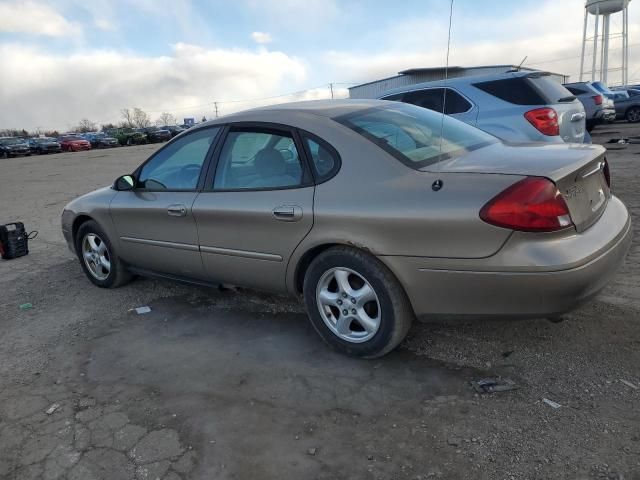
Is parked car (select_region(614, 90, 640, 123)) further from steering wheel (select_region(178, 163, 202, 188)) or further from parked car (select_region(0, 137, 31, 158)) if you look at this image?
parked car (select_region(0, 137, 31, 158))

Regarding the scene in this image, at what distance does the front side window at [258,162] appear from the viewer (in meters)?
3.35

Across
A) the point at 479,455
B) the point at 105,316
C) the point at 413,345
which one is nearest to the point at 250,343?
the point at 413,345

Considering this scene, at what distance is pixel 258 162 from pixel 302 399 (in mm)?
1631

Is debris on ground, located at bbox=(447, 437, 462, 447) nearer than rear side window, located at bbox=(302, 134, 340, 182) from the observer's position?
Yes

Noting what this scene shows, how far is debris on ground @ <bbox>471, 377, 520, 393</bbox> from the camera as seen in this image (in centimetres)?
276

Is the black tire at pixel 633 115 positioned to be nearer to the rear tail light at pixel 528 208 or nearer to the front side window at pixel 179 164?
the front side window at pixel 179 164

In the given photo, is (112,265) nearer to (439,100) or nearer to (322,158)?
(322,158)

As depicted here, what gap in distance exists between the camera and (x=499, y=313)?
2.68 m

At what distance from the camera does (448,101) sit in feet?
22.9

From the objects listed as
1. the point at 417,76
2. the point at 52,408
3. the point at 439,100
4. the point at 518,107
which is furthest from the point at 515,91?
the point at 417,76

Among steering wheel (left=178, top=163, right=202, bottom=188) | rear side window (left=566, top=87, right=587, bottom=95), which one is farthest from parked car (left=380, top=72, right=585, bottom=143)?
rear side window (left=566, top=87, right=587, bottom=95)

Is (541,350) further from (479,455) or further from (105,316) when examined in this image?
(105,316)

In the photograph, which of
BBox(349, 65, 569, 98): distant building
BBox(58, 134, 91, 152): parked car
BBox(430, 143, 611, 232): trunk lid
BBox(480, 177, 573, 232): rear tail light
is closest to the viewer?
BBox(480, 177, 573, 232): rear tail light

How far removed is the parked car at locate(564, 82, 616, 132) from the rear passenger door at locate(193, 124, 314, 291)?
14159 millimetres
